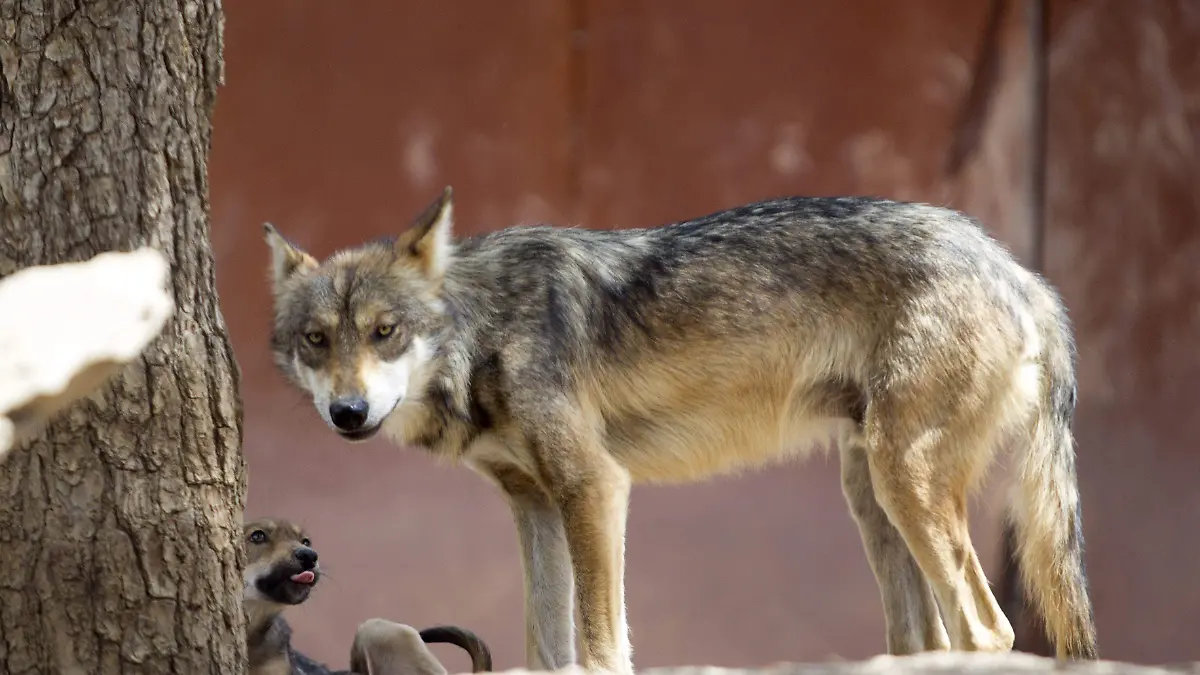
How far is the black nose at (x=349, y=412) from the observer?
5012mm

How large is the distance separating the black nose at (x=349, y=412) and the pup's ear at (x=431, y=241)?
0.66 meters

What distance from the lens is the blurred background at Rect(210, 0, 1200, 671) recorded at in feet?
24.3

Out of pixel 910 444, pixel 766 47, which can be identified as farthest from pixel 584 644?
pixel 766 47

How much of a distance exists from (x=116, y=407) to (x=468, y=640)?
2.22 meters

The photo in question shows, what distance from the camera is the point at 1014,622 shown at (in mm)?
8523

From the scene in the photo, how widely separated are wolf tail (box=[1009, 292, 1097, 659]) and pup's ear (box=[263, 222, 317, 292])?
2.61 metres

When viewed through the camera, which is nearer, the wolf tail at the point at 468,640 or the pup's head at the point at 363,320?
the pup's head at the point at 363,320

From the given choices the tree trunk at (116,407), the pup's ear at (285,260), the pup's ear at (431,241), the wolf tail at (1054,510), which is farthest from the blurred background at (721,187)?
the tree trunk at (116,407)

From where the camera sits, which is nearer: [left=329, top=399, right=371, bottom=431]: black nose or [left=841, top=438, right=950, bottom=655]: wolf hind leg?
[left=329, top=399, right=371, bottom=431]: black nose

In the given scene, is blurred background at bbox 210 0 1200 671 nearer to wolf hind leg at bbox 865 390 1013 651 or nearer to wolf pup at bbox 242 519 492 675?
wolf pup at bbox 242 519 492 675

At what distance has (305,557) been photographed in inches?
219

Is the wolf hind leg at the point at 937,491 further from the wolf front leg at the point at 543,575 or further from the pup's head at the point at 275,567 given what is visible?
the pup's head at the point at 275,567

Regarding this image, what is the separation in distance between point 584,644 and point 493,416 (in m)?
0.81

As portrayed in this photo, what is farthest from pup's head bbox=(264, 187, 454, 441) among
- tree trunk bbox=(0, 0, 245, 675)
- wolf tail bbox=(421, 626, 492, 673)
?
wolf tail bbox=(421, 626, 492, 673)
